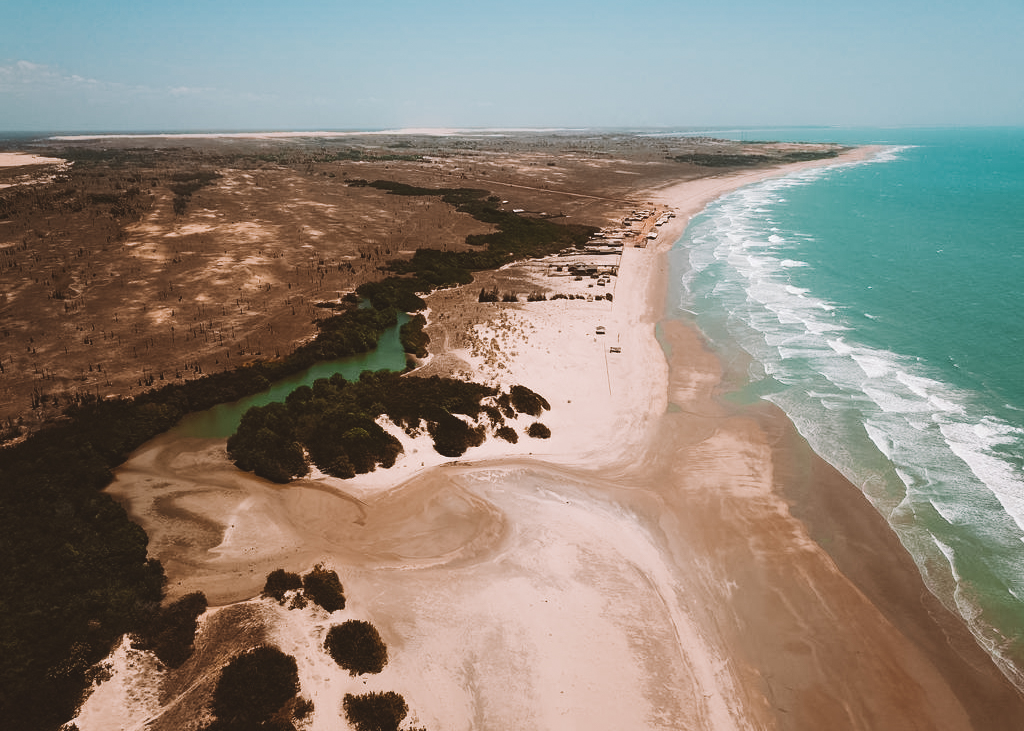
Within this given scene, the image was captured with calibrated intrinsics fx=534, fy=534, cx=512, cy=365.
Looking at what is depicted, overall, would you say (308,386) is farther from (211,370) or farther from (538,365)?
(538,365)

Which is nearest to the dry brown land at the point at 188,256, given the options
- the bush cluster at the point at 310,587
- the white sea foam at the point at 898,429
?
the bush cluster at the point at 310,587

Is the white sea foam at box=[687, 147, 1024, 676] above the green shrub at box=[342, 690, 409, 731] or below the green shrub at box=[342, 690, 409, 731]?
above

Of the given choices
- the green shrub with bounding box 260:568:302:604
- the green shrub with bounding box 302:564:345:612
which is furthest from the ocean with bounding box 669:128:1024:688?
the green shrub with bounding box 260:568:302:604

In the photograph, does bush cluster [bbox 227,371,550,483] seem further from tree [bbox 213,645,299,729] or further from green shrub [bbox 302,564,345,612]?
tree [bbox 213,645,299,729]

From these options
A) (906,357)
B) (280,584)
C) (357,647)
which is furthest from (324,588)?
(906,357)

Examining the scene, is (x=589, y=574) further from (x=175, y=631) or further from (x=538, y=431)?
(x=175, y=631)

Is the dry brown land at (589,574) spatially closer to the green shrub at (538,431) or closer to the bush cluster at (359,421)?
the green shrub at (538,431)

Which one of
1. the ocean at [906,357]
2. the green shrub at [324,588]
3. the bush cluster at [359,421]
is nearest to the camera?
the green shrub at [324,588]
